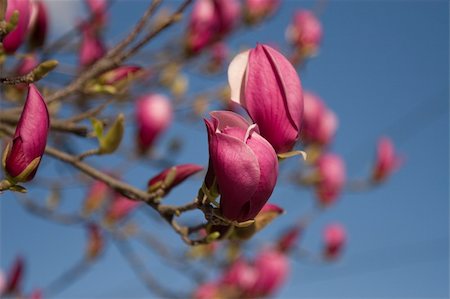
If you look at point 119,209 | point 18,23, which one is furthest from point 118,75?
point 119,209

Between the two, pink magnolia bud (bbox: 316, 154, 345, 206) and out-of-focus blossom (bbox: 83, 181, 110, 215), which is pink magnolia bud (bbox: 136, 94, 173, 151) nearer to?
out-of-focus blossom (bbox: 83, 181, 110, 215)

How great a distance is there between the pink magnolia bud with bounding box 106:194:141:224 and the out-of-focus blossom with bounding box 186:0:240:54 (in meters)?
0.51

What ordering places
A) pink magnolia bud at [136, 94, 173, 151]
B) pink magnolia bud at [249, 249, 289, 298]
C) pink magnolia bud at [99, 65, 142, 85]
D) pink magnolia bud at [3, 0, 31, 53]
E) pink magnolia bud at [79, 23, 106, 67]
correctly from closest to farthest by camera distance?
pink magnolia bud at [3, 0, 31, 53] → pink magnolia bud at [99, 65, 142, 85] → pink magnolia bud at [79, 23, 106, 67] → pink magnolia bud at [136, 94, 173, 151] → pink magnolia bud at [249, 249, 289, 298]

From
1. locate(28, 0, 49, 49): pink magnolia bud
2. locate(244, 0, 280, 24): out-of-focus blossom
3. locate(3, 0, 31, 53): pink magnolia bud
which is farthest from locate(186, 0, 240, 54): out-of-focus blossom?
locate(3, 0, 31, 53): pink magnolia bud

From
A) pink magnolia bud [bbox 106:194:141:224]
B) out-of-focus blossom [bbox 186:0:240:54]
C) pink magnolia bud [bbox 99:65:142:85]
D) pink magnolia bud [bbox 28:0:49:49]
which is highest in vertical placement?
out-of-focus blossom [bbox 186:0:240:54]

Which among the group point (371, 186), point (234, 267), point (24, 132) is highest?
point (371, 186)

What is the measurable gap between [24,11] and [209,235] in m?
0.33

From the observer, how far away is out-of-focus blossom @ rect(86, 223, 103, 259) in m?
1.90

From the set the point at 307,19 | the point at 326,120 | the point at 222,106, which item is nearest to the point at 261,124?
the point at 222,106

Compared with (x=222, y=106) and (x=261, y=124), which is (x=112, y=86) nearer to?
(x=261, y=124)

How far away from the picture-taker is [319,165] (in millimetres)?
2156

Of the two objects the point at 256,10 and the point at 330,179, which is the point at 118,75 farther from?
the point at 330,179

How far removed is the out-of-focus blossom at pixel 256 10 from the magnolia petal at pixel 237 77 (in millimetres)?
1305

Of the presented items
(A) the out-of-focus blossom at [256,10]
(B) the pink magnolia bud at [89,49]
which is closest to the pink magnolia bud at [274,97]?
(B) the pink magnolia bud at [89,49]
